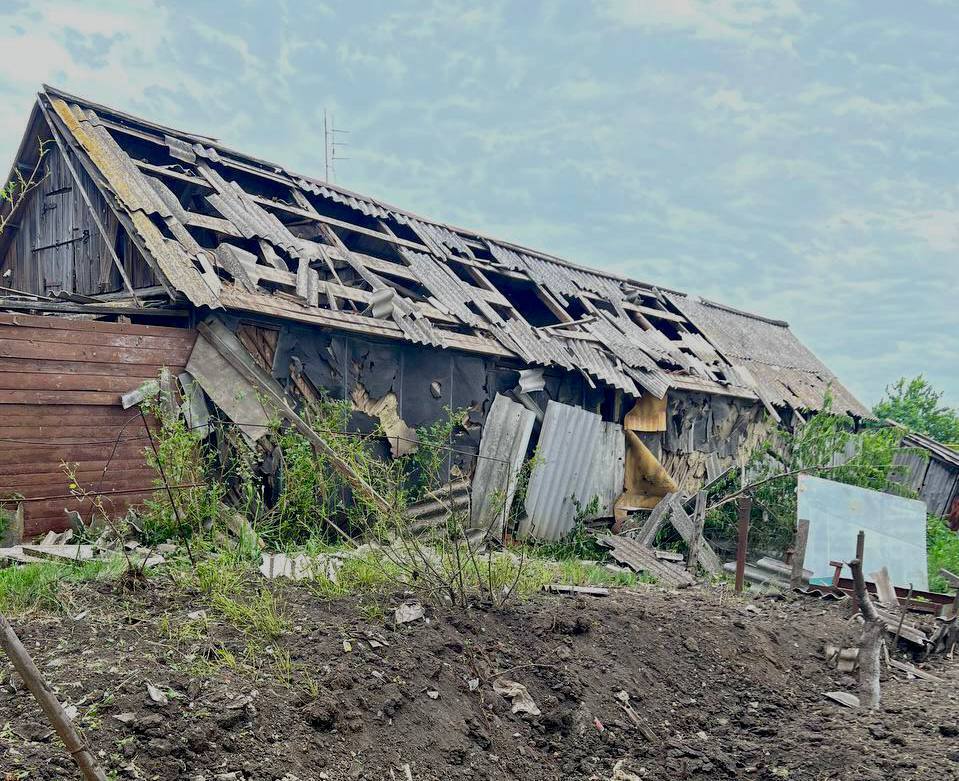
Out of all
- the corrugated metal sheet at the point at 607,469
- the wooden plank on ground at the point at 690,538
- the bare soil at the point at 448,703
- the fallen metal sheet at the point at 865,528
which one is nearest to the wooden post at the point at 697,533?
the wooden plank on ground at the point at 690,538

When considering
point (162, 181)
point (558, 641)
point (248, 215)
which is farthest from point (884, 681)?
point (162, 181)

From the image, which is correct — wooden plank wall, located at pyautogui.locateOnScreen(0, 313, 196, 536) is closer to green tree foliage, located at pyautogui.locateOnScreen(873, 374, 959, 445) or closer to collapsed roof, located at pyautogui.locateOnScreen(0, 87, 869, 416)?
collapsed roof, located at pyautogui.locateOnScreen(0, 87, 869, 416)

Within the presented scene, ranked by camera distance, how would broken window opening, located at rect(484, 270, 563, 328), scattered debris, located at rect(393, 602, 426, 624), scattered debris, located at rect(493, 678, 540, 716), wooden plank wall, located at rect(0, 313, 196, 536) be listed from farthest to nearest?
broken window opening, located at rect(484, 270, 563, 328) → wooden plank wall, located at rect(0, 313, 196, 536) → scattered debris, located at rect(393, 602, 426, 624) → scattered debris, located at rect(493, 678, 540, 716)

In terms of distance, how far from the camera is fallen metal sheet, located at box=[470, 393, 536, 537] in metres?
9.67

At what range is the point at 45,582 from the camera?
4.59 metres

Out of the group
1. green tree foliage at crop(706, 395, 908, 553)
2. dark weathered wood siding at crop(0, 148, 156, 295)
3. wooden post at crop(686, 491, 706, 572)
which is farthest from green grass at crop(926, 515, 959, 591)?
dark weathered wood siding at crop(0, 148, 156, 295)

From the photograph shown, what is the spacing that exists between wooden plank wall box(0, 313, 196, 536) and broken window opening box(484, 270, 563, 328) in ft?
21.7

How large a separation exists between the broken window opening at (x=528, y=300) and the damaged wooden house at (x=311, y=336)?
0.14ft

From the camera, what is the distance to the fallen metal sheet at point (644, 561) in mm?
8605

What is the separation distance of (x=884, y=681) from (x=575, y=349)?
6.38 meters

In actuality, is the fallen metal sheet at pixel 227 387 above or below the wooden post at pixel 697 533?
above

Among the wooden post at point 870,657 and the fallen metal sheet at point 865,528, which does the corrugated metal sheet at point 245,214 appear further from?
the fallen metal sheet at point 865,528

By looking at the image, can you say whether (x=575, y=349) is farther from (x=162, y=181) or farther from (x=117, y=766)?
(x=117, y=766)

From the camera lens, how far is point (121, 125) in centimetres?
983
